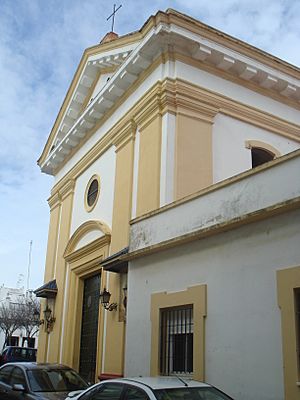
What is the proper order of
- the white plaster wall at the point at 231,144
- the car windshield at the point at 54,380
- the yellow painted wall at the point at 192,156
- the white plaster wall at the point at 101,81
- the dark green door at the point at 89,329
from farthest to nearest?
the white plaster wall at the point at 101,81 < the dark green door at the point at 89,329 < the white plaster wall at the point at 231,144 < the yellow painted wall at the point at 192,156 < the car windshield at the point at 54,380

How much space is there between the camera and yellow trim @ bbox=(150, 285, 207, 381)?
8984 mm

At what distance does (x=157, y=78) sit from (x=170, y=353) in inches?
282

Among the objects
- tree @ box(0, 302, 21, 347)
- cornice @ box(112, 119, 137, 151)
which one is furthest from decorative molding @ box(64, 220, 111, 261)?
tree @ box(0, 302, 21, 347)

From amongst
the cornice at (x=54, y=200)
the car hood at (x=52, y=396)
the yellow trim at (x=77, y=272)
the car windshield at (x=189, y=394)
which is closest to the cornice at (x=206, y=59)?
the yellow trim at (x=77, y=272)

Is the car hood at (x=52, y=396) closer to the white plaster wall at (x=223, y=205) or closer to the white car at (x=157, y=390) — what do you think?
the white car at (x=157, y=390)

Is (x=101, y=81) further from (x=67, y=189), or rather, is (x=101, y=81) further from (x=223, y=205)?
(x=223, y=205)

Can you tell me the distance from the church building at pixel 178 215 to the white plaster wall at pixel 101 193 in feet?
0.26

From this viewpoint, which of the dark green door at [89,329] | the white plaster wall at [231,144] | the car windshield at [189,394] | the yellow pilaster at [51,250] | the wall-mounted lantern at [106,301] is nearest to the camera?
the car windshield at [189,394]

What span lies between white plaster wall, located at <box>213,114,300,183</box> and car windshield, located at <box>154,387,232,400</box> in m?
7.42

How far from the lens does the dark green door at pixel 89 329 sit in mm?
15500

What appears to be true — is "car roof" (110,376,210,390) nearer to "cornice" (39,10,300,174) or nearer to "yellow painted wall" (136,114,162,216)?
"yellow painted wall" (136,114,162,216)

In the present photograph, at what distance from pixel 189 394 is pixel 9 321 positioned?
45304 millimetres

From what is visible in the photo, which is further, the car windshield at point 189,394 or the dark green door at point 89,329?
the dark green door at point 89,329

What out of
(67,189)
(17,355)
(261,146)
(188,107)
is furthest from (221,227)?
(17,355)
